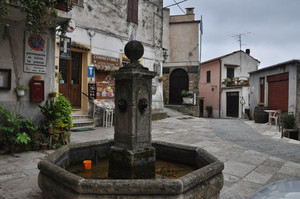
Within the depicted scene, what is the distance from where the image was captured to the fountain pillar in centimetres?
284

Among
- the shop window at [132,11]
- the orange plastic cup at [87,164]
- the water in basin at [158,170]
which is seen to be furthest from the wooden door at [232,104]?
the orange plastic cup at [87,164]

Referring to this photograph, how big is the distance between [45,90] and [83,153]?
8.65ft

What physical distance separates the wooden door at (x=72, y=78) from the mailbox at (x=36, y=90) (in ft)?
12.6

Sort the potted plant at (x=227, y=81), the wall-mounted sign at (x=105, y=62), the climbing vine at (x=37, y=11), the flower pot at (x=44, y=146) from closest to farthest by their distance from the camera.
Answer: the climbing vine at (x=37, y=11) < the flower pot at (x=44, y=146) < the wall-mounted sign at (x=105, y=62) < the potted plant at (x=227, y=81)

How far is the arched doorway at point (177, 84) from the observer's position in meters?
18.1

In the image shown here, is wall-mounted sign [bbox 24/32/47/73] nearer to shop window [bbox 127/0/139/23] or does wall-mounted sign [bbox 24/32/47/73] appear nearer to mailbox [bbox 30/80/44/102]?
mailbox [bbox 30/80/44/102]

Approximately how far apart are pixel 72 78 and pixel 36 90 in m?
4.29

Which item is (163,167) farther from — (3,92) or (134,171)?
(3,92)

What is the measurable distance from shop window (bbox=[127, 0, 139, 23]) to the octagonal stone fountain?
8.95 metres

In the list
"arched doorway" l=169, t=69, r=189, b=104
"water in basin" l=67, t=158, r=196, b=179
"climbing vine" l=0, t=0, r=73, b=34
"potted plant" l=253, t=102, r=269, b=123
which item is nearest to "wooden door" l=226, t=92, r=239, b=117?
"arched doorway" l=169, t=69, r=189, b=104

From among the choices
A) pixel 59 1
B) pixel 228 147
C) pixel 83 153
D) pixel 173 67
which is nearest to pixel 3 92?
pixel 59 1

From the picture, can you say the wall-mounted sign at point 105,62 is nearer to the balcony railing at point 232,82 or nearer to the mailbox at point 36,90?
the mailbox at point 36,90

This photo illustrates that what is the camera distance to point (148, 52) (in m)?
12.4

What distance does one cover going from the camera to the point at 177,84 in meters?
18.5
